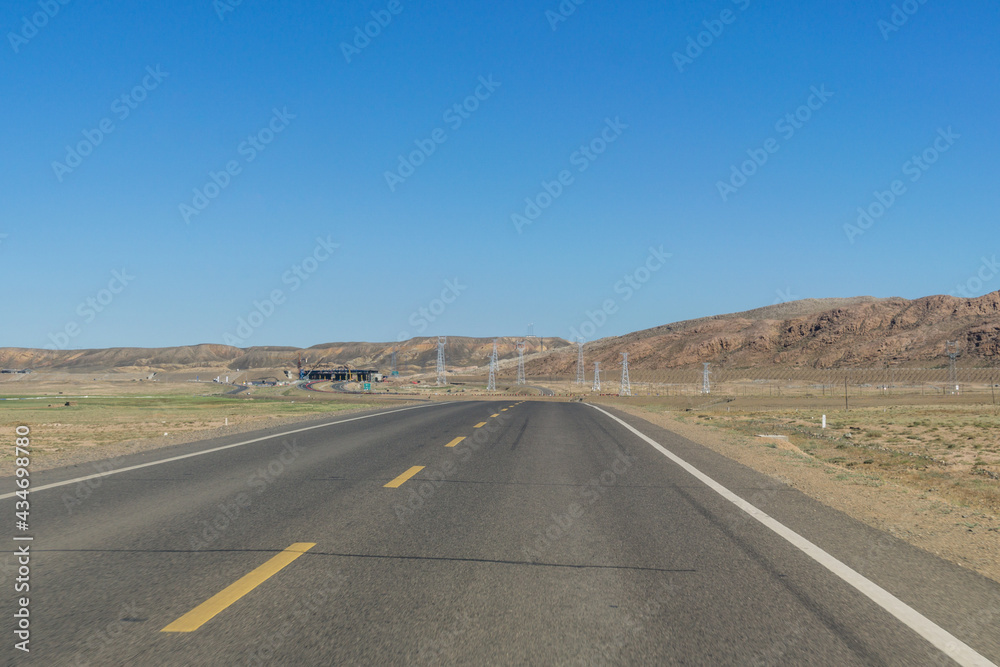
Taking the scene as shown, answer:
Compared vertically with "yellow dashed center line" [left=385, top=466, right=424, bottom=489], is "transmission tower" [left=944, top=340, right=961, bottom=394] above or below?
above

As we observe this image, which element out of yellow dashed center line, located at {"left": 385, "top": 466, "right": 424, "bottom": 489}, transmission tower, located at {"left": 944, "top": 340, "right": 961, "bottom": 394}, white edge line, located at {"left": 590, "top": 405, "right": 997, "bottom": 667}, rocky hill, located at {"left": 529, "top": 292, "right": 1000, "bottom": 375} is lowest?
white edge line, located at {"left": 590, "top": 405, "right": 997, "bottom": 667}

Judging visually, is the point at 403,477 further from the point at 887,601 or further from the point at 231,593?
the point at 887,601

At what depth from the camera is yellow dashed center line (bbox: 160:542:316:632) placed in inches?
170

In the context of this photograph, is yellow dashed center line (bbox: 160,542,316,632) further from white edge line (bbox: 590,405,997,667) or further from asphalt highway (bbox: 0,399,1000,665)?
white edge line (bbox: 590,405,997,667)

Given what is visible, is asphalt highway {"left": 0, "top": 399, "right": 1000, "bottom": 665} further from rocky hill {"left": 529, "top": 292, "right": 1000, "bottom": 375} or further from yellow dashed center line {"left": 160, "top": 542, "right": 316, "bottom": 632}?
rocky hill {"left": 529, "top": 292, "right": 1000, "bottom": 375}

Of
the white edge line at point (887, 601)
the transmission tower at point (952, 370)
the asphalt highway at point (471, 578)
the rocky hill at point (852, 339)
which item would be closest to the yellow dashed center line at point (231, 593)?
the asphalt highway at point (471, 578)

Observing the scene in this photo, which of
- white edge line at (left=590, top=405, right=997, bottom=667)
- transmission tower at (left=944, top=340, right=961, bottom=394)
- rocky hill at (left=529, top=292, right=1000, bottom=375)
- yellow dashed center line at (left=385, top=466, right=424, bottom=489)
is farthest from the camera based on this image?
rocky hill at (left=529, top=292, right=1000, bottom=375)

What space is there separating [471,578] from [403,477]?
210 inches

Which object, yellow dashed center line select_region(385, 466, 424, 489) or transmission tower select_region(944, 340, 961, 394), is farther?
transmission tower select_region(944, 340, 961, 394)

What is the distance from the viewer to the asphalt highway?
4.04m

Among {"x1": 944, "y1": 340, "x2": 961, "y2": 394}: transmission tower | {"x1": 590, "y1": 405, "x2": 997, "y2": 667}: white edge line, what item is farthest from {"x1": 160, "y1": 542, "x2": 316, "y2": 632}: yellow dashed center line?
{"x1": 944, "y1": 340, "x2": 961, "y2": 394}: transmission tower

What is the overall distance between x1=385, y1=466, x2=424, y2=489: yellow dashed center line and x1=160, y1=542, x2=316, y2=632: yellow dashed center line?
3.51m

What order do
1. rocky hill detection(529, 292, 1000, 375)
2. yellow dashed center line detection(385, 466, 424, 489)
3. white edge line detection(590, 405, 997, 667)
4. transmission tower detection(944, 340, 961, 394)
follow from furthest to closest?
rocky hill detection(529, 292, 1000, 375) → transmission tower detection(944, 340, 961, 394) → yellow dashed center line detection(385, 466, 424, 489) → white edge line detection(590, 405, 997, 667)

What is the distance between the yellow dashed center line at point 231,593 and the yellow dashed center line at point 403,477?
3.51 m
